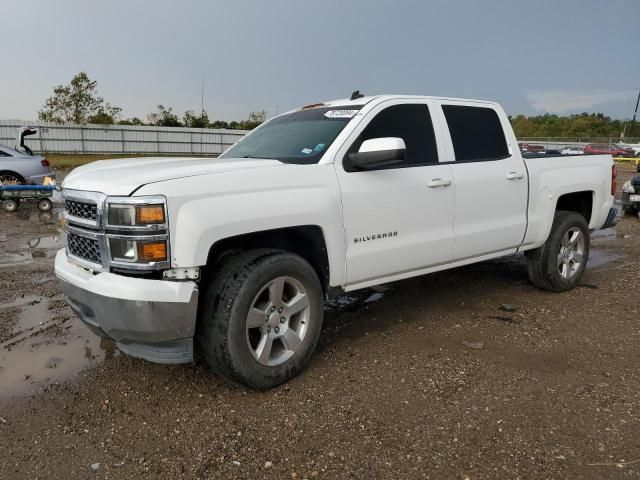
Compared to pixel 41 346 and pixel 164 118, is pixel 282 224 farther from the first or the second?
pixel 164 118

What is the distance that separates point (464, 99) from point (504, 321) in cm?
205

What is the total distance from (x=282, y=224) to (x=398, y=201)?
104 centimetres

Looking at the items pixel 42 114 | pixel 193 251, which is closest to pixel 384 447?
pixel 193 251

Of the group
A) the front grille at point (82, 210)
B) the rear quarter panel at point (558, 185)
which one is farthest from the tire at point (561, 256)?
the front grille at point (82, 210)

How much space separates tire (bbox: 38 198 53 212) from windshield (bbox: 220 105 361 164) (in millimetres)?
9028

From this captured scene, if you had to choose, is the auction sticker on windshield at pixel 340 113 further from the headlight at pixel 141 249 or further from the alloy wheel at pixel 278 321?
the headlight at pixel 141 249

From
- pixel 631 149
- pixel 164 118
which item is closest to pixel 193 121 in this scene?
pixel 164 118

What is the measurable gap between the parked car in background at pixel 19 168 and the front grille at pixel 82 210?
10.8 metres

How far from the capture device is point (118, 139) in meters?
33.7

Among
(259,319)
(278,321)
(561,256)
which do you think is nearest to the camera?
(259,319)

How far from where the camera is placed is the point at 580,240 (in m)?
5.71

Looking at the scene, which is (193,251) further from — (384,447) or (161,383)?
(384,447)

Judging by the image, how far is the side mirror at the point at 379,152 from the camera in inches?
136

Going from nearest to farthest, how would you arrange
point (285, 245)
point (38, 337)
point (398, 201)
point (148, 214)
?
point (148, 214) → point (285, 245) → point (398, 201) → point (38, 337)
